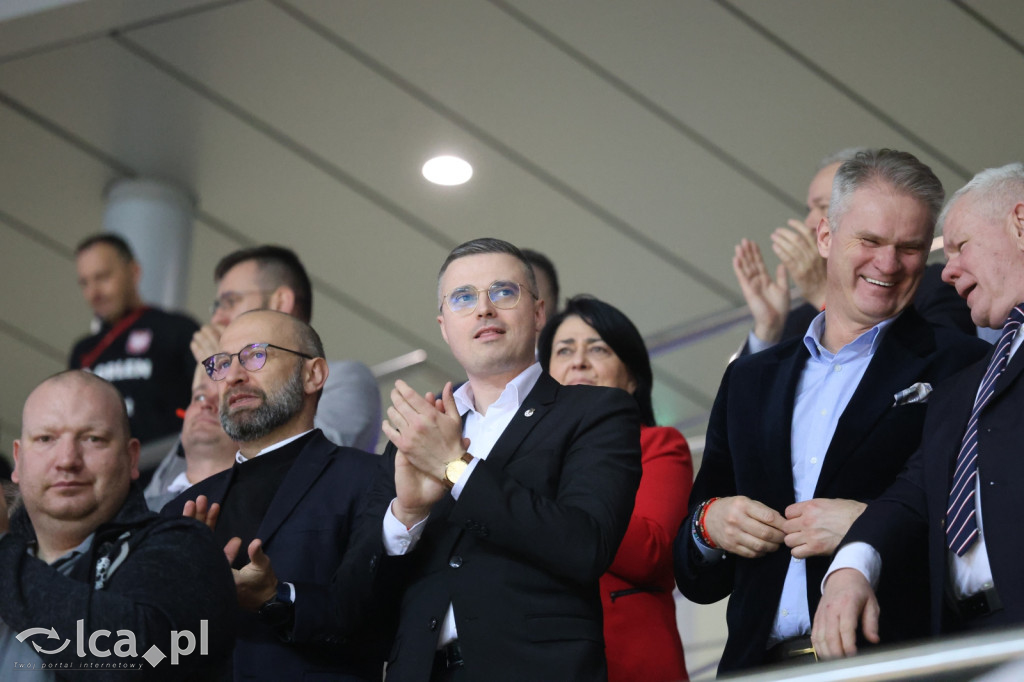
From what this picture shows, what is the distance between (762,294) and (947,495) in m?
1.93

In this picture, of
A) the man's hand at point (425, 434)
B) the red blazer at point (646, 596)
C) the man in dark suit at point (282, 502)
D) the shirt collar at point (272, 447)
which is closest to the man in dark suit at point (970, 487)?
the red blazer at point (646, 596)

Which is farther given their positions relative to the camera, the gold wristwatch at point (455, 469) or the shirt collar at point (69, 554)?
the shirt collar at point (69, 554)

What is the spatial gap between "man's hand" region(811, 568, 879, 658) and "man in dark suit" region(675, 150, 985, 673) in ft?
0.74

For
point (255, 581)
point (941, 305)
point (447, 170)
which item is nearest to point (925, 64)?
point (447, 170)

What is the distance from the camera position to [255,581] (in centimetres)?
345

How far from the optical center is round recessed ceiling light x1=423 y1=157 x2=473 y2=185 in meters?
7.82

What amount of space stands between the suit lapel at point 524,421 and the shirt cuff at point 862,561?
75 centimetres

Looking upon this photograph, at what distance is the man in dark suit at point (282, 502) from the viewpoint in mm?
3477

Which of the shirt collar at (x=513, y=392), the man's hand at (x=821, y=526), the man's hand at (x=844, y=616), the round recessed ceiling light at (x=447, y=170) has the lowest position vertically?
the man's hand at (x=844, y=616)

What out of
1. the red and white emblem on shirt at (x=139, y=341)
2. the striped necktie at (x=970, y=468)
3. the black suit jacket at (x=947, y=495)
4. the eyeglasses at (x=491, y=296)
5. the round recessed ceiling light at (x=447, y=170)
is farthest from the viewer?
the round recessed ceiling light at (x=447, y=170)

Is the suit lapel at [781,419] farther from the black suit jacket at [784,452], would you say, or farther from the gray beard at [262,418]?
the gray beard at [262,418]

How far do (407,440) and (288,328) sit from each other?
116 centimetres

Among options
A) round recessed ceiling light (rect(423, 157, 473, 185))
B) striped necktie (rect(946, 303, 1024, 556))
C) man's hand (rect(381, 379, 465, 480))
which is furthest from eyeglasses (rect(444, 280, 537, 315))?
round recessed ceiling light (rect(423, 157, 473, 185))

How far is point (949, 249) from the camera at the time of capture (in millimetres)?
3385
